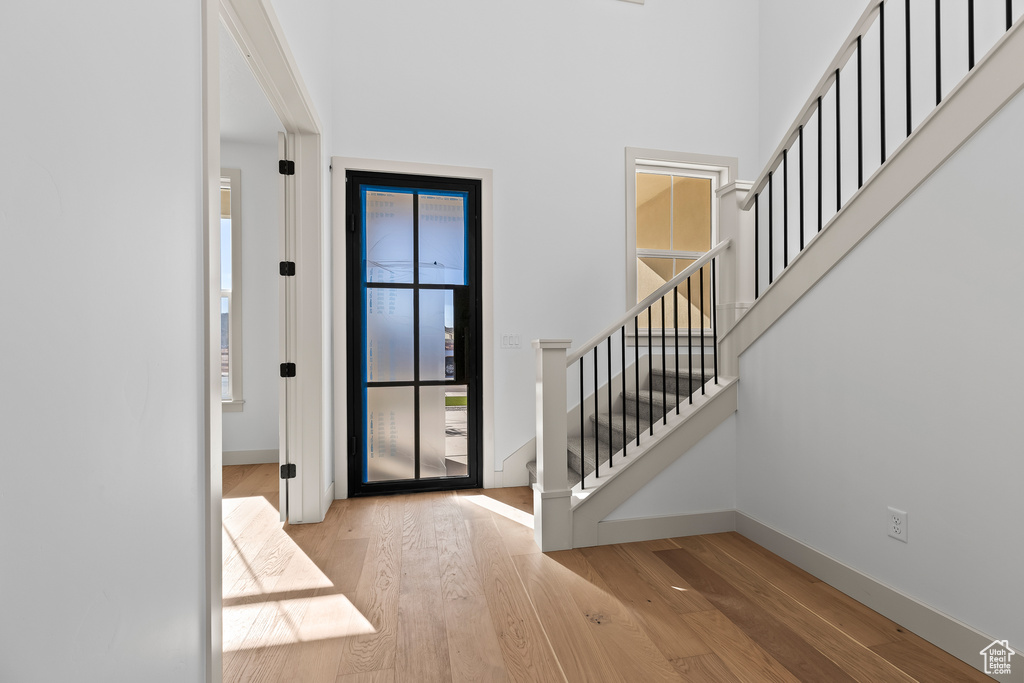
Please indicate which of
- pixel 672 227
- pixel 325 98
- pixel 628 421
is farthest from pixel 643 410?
pixel 325 98

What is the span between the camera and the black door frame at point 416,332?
313 centimetres

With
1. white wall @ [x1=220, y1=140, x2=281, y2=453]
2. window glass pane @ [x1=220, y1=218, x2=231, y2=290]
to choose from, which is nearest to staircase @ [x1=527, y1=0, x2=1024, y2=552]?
white wall @ [x1=220, y1=140, x2=281, y2=453]

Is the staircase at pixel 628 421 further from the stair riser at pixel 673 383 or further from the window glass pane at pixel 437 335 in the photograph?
the window glass pane at pixel 437 335

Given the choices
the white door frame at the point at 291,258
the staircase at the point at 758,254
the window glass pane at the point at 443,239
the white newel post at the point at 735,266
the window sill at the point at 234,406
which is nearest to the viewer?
the white door frame at the point at 291,258

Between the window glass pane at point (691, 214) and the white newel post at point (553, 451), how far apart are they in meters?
2.05

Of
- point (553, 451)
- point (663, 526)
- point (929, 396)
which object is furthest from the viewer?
point (663, 526)

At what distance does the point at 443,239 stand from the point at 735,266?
189cm

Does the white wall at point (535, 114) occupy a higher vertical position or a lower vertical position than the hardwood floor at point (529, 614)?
higher

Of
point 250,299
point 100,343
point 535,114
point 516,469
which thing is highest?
point 535,114

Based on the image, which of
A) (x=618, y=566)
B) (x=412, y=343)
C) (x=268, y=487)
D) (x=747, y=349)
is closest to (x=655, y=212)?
(x=747, y=349)

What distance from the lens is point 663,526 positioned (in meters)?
2.45

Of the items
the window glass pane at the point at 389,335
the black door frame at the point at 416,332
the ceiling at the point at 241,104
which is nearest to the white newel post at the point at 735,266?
the black door frame at the point at 416,332

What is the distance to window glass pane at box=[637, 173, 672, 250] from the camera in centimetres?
374

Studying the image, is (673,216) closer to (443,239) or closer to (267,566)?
(443,239)
